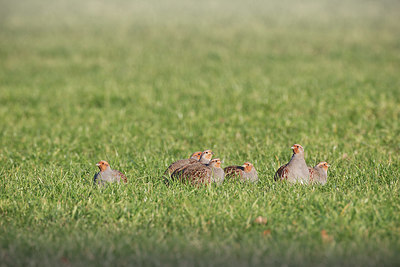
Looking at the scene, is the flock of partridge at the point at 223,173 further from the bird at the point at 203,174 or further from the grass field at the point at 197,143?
the grass field at the point at 197,143

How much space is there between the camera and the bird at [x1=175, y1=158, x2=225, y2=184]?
6102 millimetres

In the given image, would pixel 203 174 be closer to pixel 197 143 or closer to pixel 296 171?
pixel 296 171

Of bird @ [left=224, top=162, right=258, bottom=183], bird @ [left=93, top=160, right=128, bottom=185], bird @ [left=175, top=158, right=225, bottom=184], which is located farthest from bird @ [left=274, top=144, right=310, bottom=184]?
bird @ [left=93, top=160, right=128, bottom=185]

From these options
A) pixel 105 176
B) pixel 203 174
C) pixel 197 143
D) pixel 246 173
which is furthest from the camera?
pixel 197 143

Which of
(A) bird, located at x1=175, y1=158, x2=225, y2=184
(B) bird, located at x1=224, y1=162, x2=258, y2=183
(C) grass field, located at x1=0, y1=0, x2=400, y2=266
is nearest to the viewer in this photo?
(C) grass field, located at x1=0, y1=0, x2=400, y2=266

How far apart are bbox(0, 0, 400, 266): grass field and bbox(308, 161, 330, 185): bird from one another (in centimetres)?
15

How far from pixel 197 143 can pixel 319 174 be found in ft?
12.1

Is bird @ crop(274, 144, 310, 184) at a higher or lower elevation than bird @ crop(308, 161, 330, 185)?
higher

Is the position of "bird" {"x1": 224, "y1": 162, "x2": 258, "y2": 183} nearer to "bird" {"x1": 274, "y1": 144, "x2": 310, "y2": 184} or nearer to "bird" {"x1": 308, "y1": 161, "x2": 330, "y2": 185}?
"bird" {"x1": 274, "y1": 144, "x2": 310, "y2": 184}

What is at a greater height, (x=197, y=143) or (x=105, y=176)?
(x=105, y=176)

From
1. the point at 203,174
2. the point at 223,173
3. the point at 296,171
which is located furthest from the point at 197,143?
the point at 296,171

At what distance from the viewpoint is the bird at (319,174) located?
633 centimetres

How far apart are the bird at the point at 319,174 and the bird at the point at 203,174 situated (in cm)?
121

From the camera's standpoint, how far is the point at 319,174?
645cm
